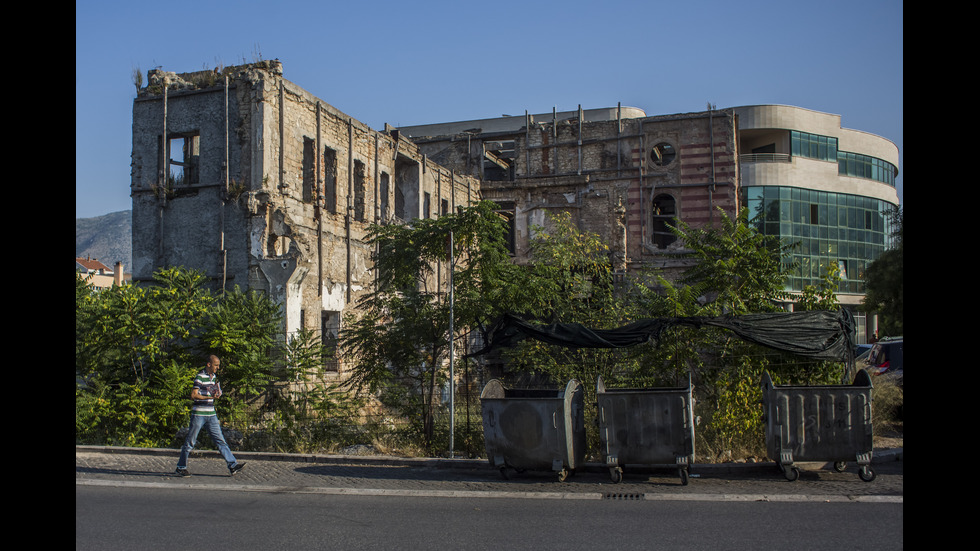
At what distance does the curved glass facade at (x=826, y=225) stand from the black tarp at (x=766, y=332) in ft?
102

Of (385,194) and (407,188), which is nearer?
(385,194)

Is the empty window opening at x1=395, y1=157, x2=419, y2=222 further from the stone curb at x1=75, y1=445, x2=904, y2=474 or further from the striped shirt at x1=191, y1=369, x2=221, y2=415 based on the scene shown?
the striped shirt at x1=191, y1=369, x2=221, y2=415

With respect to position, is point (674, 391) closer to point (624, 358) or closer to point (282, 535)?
point (624, 358)

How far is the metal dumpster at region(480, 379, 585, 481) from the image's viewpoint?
32.3ft

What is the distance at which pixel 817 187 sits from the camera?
142ft

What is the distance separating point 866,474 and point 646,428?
285 centimetres

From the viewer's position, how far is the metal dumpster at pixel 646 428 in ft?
32.0

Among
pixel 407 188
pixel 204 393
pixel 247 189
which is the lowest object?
pixel 204 393

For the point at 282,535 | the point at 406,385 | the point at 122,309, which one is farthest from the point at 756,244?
the point at 122,309

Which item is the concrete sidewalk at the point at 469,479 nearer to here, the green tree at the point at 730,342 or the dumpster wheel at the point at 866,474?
the dumpster wheel at the point at 866,474

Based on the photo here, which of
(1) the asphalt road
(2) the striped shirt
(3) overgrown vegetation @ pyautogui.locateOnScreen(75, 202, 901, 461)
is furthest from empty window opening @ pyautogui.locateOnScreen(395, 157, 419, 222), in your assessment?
(1) the asphalt road

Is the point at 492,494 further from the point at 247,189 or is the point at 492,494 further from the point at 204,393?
the point at 247,189

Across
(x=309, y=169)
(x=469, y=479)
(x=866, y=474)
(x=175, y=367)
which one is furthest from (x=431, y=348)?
(x=309, y=169)

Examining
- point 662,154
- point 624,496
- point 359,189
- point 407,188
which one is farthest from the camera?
point 662,154
